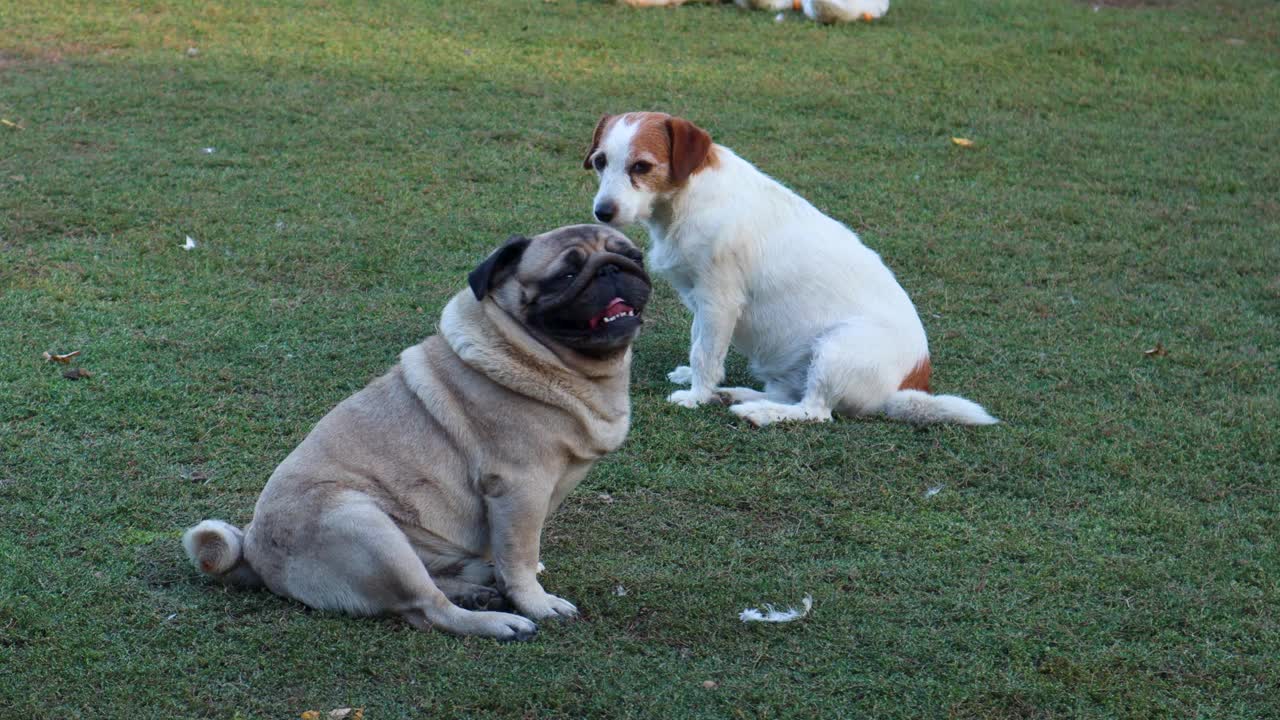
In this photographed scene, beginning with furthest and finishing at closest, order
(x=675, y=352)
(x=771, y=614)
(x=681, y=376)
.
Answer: (x=675, y=352)
(x=681, y=376)
(x=771, y=614)

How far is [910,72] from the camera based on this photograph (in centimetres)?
1340

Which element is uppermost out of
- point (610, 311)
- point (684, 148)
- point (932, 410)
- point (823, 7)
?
point (823, 7)

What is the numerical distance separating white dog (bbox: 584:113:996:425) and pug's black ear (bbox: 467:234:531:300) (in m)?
1.86

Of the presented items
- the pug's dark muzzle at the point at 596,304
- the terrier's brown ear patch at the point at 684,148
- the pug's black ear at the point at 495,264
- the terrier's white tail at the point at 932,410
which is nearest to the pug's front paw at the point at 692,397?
the terrier's white tail at the point at 932,410

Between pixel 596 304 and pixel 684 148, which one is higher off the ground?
pixel 684 148

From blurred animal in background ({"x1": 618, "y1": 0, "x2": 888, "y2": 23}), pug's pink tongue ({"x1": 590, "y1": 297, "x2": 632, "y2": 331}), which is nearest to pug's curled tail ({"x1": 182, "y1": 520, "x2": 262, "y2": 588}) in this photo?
pug's pink tongue ({"x1": 590, "y1": 297, "x2": 632, "y2": 331})

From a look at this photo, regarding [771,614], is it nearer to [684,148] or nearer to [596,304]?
[596,304]

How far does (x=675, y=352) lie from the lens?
23.8ft

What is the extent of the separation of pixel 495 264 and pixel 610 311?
0.40 metres

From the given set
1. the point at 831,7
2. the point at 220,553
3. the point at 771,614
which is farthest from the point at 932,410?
the point at 831,7

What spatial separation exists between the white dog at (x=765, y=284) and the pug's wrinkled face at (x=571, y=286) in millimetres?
1842

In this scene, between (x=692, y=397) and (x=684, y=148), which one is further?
(x=692, y=397)

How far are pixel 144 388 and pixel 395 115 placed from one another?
5784 mm

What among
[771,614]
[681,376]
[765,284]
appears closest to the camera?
[771,614]
